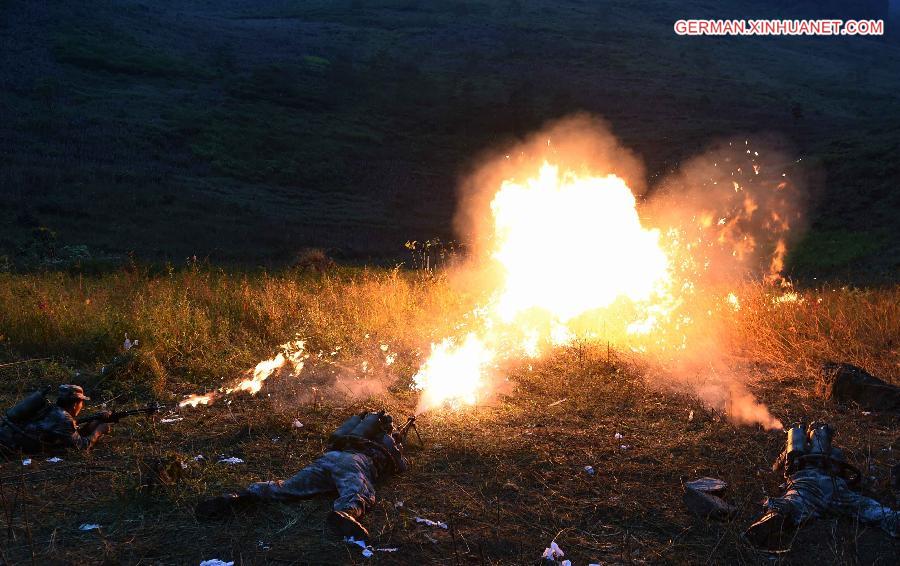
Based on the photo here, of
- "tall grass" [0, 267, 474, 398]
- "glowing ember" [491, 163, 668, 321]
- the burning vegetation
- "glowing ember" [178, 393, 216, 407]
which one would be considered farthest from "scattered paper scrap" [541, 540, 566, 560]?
"glowing ember" [491, 163, 668, 321]

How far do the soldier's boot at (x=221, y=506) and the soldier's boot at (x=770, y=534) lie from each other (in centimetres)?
323

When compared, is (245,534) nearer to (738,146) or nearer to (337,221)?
(337,221)

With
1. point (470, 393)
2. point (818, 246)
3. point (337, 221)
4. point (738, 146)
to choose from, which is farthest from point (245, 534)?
point (738, 146)

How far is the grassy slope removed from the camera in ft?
89.0

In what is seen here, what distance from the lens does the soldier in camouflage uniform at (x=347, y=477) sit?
3.88 m

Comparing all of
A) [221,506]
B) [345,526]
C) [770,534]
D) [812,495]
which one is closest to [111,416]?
[221,506]

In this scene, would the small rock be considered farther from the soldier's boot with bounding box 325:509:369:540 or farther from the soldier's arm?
the soldier's arm

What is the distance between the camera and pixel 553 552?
359 cm

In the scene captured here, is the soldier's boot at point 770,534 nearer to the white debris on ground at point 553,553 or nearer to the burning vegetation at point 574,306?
the white debris on ground at point 553,553

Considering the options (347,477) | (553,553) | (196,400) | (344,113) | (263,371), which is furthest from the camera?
(344,113)

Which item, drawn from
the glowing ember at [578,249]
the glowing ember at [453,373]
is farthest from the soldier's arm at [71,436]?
the glowing ember at [578,249]

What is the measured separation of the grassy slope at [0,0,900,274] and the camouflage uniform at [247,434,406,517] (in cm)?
2097

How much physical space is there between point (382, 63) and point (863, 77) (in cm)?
5005

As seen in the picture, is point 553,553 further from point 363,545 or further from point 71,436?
point 71,436
